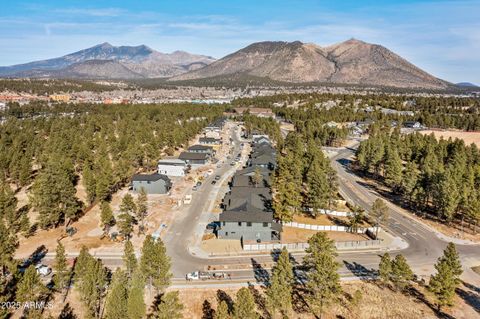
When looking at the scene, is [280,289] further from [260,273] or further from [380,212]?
[380,212]

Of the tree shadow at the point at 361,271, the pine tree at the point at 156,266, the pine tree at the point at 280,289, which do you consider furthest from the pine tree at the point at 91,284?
the tree shadow at the point at 361,271

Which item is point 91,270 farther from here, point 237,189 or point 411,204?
point 411,204

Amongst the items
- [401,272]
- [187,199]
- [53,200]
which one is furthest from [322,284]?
[53,200]

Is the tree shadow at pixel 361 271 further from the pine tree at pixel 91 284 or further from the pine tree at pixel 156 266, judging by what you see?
the pine tree at pixel 91 284

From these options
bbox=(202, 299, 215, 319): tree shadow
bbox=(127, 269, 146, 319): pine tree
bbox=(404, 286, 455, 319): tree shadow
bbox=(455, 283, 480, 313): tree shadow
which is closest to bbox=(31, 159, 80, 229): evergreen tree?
bbox=(127, 269, 146, 319): pine tree

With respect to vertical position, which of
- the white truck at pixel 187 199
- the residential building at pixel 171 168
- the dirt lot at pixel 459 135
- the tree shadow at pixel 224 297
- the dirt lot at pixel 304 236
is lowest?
the tree shadow at pixel 224 297
